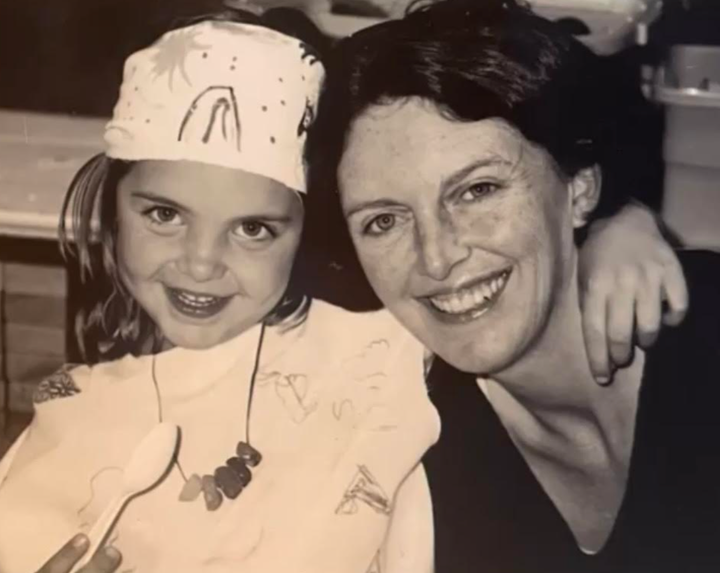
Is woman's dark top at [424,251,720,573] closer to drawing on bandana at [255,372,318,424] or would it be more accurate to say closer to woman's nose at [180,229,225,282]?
drawing on bandana at [255,372,318,424]

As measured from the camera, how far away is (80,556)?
1.04 meters

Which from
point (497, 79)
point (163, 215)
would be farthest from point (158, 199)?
point (497, 79)

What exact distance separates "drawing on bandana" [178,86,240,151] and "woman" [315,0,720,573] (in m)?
0.09

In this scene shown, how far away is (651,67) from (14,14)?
653mm

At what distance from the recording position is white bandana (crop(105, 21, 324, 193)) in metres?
0.99

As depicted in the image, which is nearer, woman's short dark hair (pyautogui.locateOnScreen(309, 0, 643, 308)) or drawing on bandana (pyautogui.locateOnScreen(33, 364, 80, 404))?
woman's short dark hair (pyautogui.locateOnScreen(309, 0, 643, 308))

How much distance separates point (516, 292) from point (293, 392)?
24 centimetres

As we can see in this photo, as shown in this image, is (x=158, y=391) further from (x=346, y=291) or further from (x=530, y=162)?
(x=530, y=162)

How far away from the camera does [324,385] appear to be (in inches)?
40.3

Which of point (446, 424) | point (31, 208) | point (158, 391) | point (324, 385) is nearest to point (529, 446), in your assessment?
point (446, 424)

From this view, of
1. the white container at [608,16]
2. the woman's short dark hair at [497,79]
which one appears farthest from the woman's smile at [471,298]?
the white container at [608,16]

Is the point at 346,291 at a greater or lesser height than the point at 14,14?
lesser

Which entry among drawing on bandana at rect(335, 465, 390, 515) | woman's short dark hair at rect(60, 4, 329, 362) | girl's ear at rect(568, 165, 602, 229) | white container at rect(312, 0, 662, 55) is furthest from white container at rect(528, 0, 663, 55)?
drawing on bandana at rect(335, 465, 390, 515)

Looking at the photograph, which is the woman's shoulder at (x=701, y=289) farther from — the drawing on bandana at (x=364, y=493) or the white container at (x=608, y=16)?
the drawing on bandana at (x=364, y=493)
